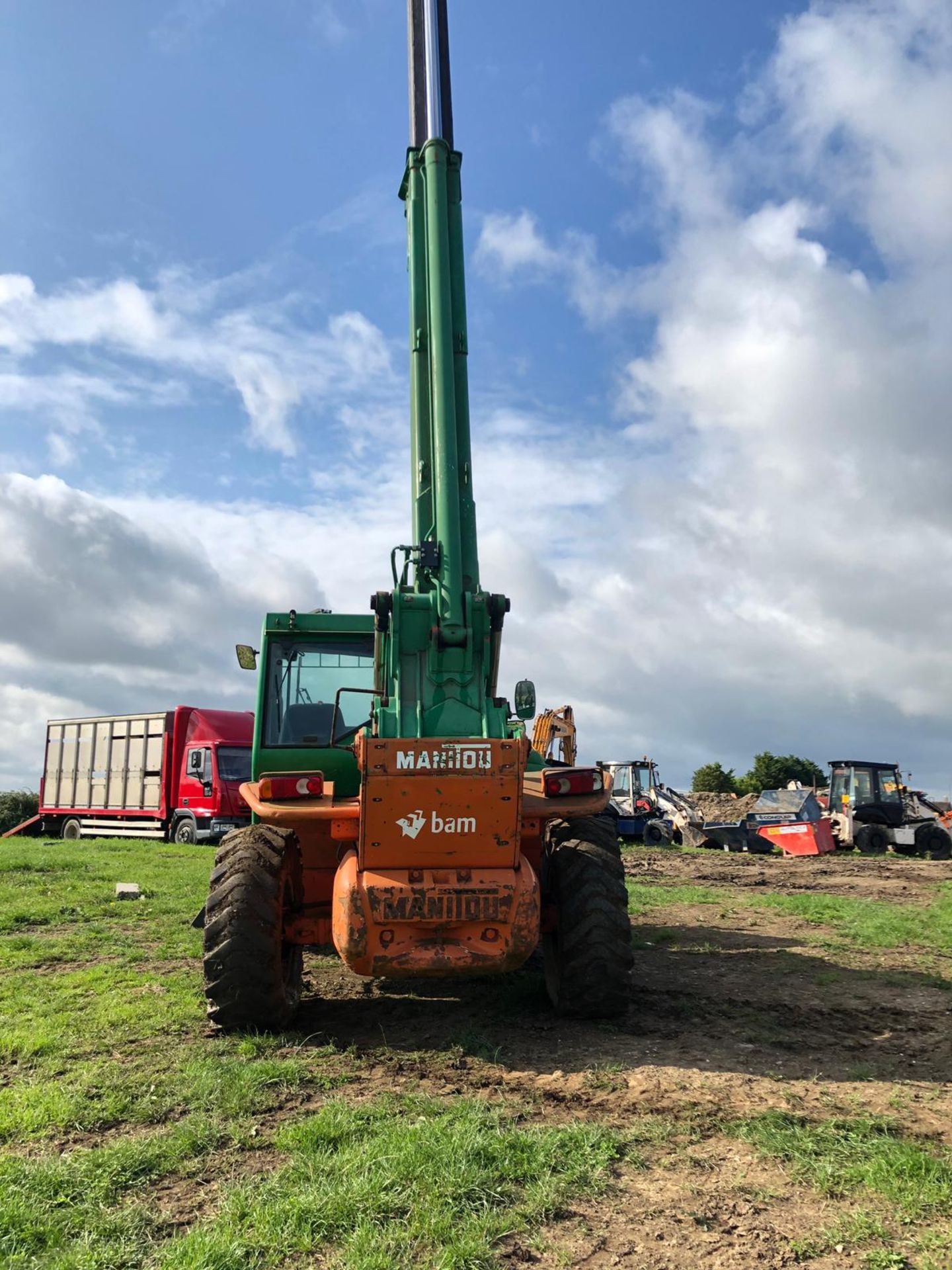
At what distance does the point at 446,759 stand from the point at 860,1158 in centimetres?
295

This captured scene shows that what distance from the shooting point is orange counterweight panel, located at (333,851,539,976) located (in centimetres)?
578

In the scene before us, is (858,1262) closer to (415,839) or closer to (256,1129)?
(256,1129)

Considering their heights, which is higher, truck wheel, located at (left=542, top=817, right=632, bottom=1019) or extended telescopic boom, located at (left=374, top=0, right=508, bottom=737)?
extended telescopic boom, located at (left=374, top=0, right=508, bottom=737)

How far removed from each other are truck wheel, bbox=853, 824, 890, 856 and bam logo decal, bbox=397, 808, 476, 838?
77.1 feet

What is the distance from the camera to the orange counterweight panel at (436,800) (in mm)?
5871

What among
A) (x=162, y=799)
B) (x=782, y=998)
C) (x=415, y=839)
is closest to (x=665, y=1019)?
(x=782, y=998)

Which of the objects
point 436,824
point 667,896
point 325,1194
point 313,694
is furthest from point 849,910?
point 325,1194

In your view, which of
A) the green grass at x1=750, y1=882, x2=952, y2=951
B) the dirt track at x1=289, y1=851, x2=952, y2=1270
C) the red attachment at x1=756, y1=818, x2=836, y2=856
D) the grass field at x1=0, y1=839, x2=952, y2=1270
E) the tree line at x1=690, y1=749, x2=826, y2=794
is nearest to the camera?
the grass field at x1=0, y1=839, x2=952, y2=1270

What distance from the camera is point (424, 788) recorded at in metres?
5.89

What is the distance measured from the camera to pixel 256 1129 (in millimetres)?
4473

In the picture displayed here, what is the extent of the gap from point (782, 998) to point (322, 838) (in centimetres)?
375

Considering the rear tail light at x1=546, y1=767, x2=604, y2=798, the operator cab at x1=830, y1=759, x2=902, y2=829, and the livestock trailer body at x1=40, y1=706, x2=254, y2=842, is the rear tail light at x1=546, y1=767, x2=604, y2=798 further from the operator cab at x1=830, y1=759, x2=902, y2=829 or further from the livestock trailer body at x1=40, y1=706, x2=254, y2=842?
the operator cab at x1=830, y1=759, x2=902, y2=829

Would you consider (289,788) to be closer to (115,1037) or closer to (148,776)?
(115,1037)

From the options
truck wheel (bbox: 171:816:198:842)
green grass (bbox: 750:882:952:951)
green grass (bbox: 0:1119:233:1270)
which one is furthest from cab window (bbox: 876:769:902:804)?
green grass (bbox: 0:1119:233:1270)
